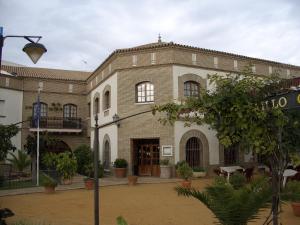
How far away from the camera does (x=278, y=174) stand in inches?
237

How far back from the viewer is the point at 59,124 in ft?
96.8

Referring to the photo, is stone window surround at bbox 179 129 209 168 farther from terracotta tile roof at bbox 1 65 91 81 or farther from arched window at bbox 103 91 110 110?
terracotta tile roof at bbox 1 65 91 81

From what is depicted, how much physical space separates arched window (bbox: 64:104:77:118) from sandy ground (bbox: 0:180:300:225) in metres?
15.0

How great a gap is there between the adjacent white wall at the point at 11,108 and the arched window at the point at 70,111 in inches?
140

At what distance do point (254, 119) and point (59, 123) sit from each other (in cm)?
2524

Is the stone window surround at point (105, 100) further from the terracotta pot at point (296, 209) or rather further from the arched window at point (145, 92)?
the terracotta pot at point (296, 209)

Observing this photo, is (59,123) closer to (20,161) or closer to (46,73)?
(46,73)

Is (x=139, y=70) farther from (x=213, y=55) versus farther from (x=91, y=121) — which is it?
(x=91, y=121)

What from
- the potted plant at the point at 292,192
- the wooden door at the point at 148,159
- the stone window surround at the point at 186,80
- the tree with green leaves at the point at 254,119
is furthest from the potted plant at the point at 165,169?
the tree with green leaves at the point at 254,119

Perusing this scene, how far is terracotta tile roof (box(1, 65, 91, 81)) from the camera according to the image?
29.7 meters

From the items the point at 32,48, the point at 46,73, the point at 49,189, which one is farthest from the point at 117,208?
the point at 46,73

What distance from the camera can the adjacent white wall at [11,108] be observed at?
27.7 meters

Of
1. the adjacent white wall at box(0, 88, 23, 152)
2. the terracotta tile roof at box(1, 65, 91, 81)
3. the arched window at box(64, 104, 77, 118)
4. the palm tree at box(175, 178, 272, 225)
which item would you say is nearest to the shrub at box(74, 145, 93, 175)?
the adjacent white wall at box(0, 88, 23, 152)

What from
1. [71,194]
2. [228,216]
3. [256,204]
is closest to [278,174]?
[256,204]
